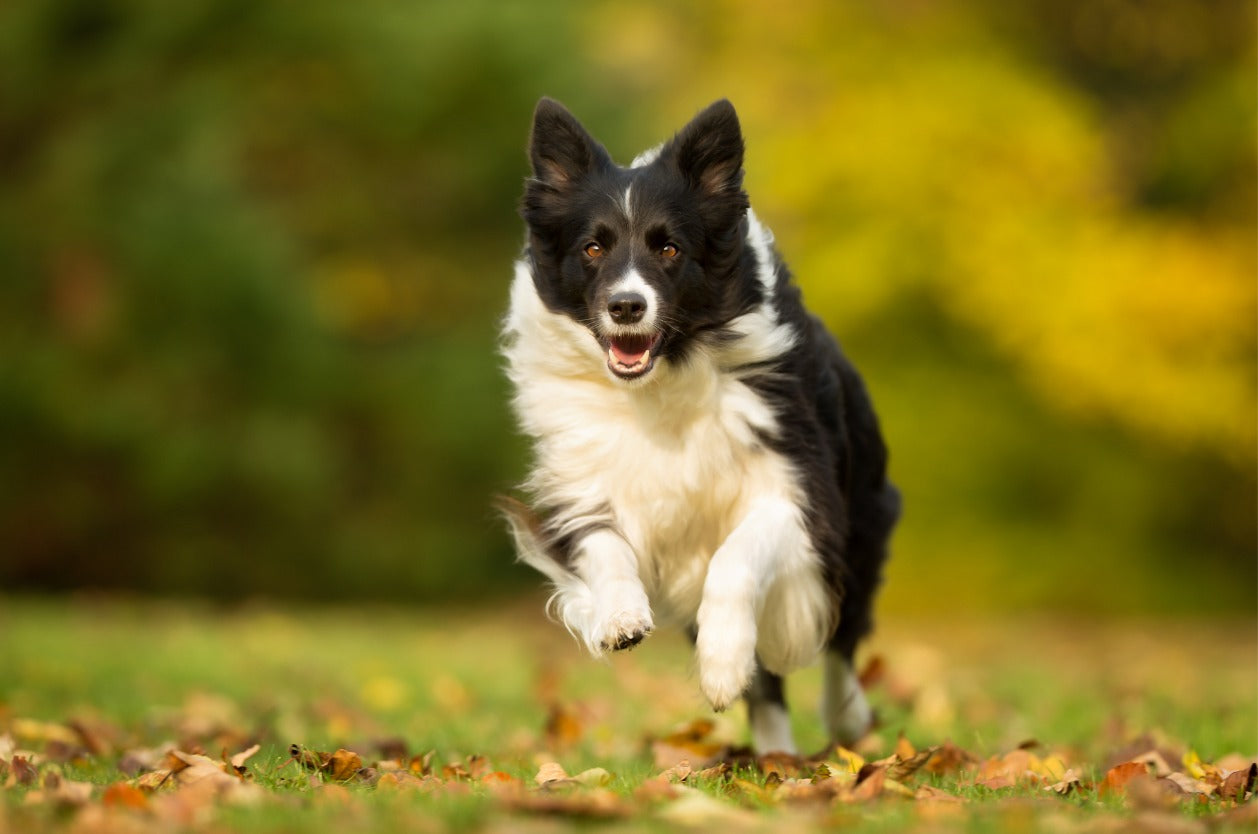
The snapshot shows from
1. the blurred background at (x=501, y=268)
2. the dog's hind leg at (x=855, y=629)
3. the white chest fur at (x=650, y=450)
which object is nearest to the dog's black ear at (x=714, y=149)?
the white chest fur at (x=650, y=450)

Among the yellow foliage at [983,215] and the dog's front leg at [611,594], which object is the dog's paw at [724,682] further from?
the yellow foliage at [983,215]

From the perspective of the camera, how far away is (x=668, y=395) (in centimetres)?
523

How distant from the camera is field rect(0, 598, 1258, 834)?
11.7 feet

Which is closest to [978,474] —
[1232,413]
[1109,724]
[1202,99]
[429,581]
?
[1232,413]

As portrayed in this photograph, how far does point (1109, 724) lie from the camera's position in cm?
653

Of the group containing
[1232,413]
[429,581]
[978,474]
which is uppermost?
[1232,413]

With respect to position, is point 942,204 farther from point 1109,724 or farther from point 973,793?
point 973,793

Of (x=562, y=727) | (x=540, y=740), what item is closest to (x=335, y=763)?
(x=540, y=740)

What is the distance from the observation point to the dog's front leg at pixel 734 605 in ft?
15.7

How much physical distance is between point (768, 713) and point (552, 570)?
1061 millimetres

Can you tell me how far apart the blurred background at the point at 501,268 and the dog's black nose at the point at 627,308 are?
1001 centimetres

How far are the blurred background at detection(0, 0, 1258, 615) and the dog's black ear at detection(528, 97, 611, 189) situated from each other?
952cm

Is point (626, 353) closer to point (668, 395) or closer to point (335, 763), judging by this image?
point (668, 395)

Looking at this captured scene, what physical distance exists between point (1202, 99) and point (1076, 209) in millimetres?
2136
